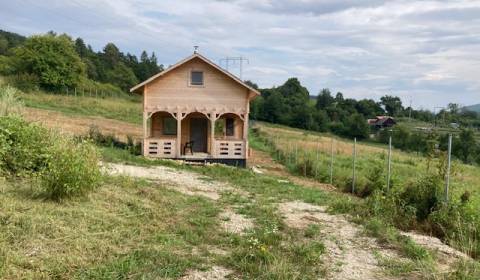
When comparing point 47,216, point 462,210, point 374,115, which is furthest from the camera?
point 374,115

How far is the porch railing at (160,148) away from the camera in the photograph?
1745 cm

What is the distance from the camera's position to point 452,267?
525 cm

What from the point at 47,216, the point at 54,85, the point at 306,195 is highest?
the point at 54,85

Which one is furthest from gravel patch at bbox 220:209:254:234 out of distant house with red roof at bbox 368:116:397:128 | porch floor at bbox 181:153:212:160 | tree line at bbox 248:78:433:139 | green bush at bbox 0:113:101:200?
distant house with red roof at bbox 368:116:397:128

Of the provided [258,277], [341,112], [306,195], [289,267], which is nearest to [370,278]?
[289,267]

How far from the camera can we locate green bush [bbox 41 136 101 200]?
6.35 metres

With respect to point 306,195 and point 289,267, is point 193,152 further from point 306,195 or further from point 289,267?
point 289,267

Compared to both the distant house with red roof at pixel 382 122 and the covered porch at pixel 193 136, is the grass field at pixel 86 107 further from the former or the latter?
the distant house with red roof at pixel 382 122

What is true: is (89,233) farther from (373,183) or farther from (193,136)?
(193,136)

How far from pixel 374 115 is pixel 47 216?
9430cm

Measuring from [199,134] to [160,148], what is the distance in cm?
278

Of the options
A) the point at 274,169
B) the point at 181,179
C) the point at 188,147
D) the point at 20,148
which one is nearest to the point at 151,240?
the point at 20,148

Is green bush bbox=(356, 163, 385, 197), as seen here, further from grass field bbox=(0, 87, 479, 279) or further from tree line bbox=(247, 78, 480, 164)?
tree line bbox=(247, 78, 480, 164)

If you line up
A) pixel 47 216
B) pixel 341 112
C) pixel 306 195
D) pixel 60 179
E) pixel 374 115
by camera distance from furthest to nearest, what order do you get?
pixel 374 115 → pixel 341 112 → pixel 306 195 → pixel 60 179 → pixel 47 216
